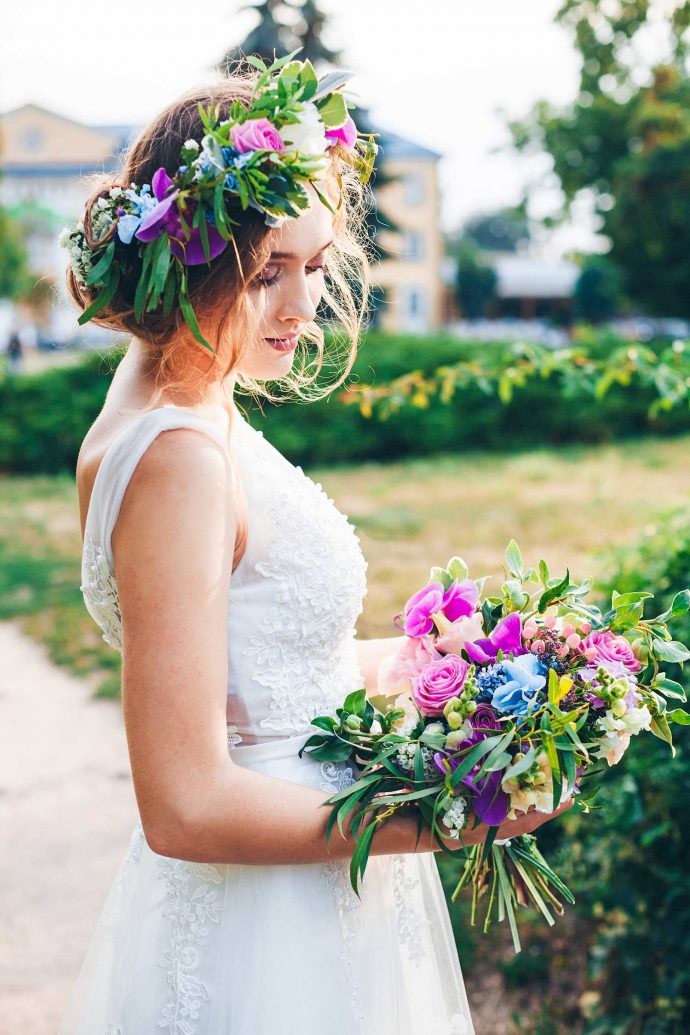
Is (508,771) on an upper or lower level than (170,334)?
lower

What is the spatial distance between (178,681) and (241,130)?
81 cm

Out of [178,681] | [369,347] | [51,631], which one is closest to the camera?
[178,681]

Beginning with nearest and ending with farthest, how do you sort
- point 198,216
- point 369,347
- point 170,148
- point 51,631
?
1. point 198,216
2. point 170,148
3. point 51,631
4. point 369,347

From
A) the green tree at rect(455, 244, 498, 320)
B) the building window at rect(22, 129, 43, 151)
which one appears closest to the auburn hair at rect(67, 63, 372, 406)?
the green tree at rect(455, 244, 498, 320)

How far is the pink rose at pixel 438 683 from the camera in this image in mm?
1483

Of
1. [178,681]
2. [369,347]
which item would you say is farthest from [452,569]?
[369,347]

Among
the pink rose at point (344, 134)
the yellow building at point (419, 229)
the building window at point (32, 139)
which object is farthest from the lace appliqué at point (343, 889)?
the building window at point (32, 139)

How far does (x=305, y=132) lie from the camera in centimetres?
152

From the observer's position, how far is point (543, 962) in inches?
131

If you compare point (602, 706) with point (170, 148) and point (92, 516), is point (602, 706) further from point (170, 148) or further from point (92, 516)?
point (170, 148)

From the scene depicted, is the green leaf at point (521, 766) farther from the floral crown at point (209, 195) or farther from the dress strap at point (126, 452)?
the floral crown at point (209, 195)

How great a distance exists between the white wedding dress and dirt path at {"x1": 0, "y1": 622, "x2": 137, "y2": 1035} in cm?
213

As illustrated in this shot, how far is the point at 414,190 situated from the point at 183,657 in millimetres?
50324

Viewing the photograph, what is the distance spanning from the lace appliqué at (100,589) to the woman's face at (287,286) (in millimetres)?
389
